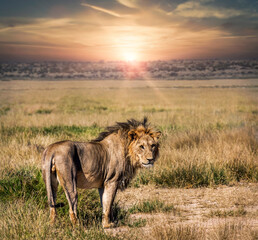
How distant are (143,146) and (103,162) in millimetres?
613

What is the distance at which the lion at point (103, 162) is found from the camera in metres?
4.23

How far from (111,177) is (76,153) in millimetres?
715

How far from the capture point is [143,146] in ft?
15.8

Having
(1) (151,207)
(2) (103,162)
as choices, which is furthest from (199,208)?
(2) (103,162)

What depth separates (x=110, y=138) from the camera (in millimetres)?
5121

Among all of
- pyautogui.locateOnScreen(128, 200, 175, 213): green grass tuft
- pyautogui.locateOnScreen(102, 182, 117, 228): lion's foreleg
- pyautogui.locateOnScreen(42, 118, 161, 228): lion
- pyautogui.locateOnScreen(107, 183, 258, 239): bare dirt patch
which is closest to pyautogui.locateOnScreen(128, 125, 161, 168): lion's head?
pyautogui.locateOnScreen(42, 118, 161, 228): lion

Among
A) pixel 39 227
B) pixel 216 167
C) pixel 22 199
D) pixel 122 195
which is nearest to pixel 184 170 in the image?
pixel 216 167

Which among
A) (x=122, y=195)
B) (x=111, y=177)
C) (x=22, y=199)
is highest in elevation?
(x=111, y=177)

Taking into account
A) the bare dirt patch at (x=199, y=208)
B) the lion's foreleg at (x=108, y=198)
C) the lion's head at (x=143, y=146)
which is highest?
the lion's head at (x=143, y=146)

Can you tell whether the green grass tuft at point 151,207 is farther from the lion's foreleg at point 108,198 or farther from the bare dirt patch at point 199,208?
the lion's foreleg at point 108,198

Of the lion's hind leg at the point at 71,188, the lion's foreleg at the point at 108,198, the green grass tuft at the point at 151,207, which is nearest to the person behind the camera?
the lion's hind leg at the point at 71,188

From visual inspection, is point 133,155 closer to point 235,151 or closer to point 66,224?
point 66,224

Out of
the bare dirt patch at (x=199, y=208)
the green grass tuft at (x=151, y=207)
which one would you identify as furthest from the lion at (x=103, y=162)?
the green grass tuft at (x=151, y=207)

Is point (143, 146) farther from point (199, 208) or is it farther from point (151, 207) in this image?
point (199, 208)
